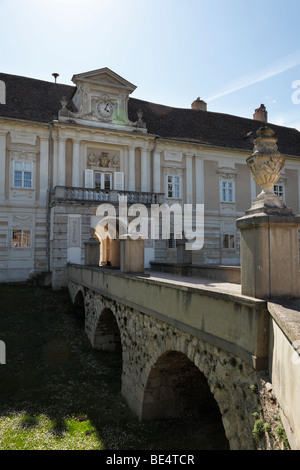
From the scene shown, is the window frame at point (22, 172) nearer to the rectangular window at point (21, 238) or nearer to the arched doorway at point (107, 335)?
the rectangular window at point (21, 238)

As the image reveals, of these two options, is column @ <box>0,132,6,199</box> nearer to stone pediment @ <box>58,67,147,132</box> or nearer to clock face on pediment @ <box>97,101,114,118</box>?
stone pediment @ <box>58,67,147,132</box>


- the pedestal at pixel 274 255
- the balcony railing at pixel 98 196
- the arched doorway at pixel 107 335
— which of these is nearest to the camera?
the pedestal at pixel 274 255

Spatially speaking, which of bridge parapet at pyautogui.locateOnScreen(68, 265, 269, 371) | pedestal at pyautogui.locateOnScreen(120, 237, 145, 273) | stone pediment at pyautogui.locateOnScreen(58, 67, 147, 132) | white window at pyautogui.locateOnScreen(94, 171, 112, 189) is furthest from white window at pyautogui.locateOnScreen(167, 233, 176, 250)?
bridge parapet at pyautogui.locateOnScreen(68, 265, 269, 371)

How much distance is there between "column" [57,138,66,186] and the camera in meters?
20.8

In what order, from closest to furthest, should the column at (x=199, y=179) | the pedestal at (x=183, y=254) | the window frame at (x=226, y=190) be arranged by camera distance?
the pedestal at (x=183, y=254), the column at (x=199, y=179), the window frame at (x=226, y=190)

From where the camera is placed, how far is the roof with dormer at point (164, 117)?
2152 cm

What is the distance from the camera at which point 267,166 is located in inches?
203

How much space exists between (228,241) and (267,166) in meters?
20.7

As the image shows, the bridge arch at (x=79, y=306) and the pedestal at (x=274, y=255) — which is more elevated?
the pedestal at (x=274, y=255)

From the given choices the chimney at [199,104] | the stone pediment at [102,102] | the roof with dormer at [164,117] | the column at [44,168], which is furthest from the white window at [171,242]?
the chimney at [199,104]

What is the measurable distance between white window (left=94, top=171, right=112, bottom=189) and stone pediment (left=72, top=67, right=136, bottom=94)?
5.51m

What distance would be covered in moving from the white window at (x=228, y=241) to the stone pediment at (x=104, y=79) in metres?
12.0

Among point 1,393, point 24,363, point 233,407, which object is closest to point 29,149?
point 24,363
